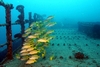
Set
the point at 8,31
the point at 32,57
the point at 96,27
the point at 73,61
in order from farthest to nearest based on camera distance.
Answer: the point at 96,27
the point at 8,31
the point at 73,61
the point at 32,57


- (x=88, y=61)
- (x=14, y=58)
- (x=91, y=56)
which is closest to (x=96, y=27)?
(x=91, y=56)

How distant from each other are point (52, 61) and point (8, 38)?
1.98 metres

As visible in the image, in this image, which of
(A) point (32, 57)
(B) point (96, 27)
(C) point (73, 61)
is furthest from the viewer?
(B) point (96, 27)

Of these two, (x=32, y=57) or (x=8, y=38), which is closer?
(x=32, y=57)

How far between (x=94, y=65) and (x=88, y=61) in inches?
18.3

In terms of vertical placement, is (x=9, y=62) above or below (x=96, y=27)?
below

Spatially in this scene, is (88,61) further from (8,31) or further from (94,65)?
(8,31)

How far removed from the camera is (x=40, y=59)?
6535 mm

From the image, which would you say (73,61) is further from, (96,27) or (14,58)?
(96,27)

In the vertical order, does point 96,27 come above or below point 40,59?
above

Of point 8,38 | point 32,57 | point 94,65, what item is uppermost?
point 8,38

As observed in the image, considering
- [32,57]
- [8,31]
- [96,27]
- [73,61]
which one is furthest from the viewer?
[96,27]

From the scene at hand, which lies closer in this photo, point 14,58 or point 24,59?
point 24,59

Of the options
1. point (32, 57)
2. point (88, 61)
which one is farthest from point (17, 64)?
point (88, 61)
